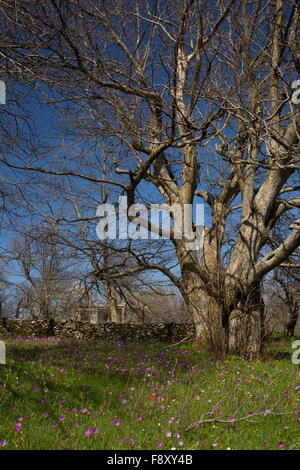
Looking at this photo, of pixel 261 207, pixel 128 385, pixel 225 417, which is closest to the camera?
pixel 225 417

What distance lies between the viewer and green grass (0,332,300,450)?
11.5ft

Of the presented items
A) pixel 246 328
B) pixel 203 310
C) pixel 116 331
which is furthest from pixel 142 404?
pixel 116 331

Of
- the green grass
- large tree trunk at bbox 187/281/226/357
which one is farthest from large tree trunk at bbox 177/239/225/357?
the green grass

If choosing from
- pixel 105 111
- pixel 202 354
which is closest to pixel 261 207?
pixel 202 354

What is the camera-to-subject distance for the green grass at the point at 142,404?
3510mm

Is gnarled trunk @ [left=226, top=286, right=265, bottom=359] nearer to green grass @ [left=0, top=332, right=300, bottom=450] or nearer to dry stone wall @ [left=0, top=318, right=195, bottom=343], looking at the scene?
green grass @ [left=0, top=332, right=300, bottom=450]

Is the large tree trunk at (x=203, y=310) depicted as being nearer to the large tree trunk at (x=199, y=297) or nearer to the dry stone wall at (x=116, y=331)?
the large tree trunk at (x=199, y=297)

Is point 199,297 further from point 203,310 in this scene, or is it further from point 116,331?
point 116,331

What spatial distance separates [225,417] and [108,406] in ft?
4.22

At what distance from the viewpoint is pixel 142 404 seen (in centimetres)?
452

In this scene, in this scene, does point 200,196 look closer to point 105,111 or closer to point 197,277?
point 197,277

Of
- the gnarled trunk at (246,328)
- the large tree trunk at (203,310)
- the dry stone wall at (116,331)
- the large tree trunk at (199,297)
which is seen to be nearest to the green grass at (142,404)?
the gnarled trunk at (246,328)

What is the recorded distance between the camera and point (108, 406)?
14.0 feet

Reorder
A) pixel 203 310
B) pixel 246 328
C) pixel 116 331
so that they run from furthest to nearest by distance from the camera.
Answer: pixel 116 331
pixel 203 310
pixel 246 328
